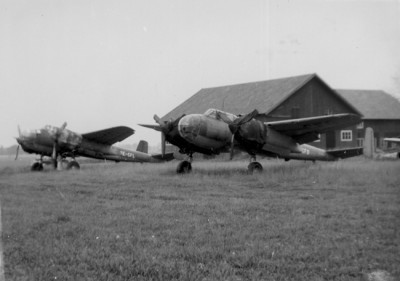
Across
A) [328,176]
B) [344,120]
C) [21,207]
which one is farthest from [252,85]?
[21,207]

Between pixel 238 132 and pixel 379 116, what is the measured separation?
2764cm

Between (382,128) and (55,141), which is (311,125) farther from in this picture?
(382,128)

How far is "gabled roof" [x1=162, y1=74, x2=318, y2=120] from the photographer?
31.4 metres

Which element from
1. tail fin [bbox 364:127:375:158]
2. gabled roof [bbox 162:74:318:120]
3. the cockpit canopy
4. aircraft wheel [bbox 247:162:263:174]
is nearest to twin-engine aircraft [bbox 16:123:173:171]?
the cockpit canopy

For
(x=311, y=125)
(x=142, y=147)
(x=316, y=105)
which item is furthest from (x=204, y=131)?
(x=316, y=105)

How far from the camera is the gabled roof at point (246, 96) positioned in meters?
31.4

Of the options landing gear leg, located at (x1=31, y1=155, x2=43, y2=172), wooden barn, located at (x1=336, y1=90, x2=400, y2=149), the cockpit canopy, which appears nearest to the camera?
the cockpit canopy

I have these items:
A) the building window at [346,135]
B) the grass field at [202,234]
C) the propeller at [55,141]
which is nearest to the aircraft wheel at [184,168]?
the grass field at [202,234]

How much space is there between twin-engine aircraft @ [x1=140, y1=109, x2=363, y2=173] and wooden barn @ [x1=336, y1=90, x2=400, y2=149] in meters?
22.4

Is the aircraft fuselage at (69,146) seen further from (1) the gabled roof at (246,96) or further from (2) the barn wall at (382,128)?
(2) the barn wall at (382,128)

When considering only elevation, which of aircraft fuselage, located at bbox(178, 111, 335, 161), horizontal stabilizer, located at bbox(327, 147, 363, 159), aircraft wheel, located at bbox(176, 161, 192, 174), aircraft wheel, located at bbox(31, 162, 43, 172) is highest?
aircraft fuselage, located at bbox(178, 111, 335, 161)

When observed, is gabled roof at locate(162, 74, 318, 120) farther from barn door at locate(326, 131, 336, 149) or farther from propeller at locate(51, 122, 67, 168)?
propeller at locate(51, 122, 67, 168)

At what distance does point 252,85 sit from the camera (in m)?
36.6

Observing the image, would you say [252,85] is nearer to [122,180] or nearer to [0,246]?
[122,180]
